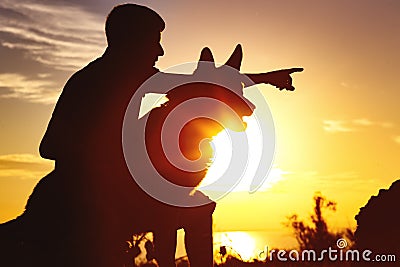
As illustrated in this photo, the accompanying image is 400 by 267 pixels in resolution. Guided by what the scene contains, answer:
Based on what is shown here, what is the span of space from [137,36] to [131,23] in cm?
12

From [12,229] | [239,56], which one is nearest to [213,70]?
[239,56]

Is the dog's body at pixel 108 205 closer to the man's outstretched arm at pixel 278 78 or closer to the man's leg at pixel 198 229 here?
the man's leg at pixel 198 229

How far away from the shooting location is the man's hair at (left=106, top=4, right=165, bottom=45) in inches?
225

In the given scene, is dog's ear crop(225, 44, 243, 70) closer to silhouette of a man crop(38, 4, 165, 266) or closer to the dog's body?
the dog's body

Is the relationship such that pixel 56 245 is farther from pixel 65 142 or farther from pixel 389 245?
pixel 389 245

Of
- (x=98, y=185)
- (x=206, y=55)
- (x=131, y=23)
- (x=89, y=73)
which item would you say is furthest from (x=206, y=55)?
(x=98, y=185)

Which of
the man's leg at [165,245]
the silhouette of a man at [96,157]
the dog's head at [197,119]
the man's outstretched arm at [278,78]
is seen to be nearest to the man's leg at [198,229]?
the man's leg at [165,245]

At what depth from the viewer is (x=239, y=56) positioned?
571cm

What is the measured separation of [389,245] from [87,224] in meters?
6.39

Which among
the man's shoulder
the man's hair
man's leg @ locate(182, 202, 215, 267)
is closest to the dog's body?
man's leg @ locate(182, 202, 215, 267)

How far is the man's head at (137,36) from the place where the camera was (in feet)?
19.0

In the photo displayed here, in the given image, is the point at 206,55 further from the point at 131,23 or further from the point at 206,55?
the point at 131,23

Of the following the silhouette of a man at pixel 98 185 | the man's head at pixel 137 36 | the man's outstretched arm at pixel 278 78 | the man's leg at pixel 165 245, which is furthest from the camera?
the man's outstretched arm at pixel 278 78

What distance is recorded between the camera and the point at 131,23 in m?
5.79
